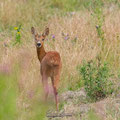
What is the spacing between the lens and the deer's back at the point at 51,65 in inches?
217

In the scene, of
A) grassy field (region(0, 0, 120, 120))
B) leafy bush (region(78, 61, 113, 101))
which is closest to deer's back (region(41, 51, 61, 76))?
grassy field (region(0, 0, 120, 120))

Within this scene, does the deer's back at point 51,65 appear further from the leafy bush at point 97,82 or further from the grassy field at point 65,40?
the leafy bush at point 97,82

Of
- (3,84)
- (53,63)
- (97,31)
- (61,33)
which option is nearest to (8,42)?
(61,33)

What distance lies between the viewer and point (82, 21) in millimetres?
9398

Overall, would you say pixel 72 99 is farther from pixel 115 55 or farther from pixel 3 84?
pixel 3 84

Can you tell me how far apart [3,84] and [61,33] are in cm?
608

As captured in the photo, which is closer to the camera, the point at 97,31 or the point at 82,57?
the point at 82,57

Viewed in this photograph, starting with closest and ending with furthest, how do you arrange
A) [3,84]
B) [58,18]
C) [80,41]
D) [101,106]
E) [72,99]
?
1. [3,84]
2. [101,106]
3. [72,99]
4. [80,41]
5. [58,18]

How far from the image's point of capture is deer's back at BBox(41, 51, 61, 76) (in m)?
5.52

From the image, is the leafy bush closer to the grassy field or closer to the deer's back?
the grassy field

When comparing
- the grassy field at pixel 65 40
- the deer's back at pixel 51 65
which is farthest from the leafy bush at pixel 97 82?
the deer's back at pixel 51 65

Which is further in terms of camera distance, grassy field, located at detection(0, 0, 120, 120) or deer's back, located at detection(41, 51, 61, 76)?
grassy field, located at detection(0, 0, 120, 120)

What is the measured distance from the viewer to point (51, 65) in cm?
552

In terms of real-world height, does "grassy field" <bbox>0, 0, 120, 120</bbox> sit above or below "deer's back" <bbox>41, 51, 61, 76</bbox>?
below
